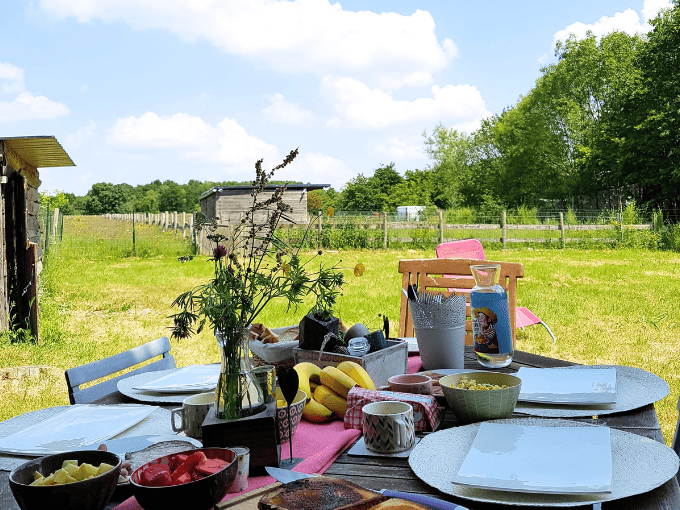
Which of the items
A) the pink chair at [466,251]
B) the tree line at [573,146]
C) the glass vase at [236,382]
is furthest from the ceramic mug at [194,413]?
the tree line at [573,146]

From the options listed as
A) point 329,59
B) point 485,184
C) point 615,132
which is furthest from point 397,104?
point 615,132

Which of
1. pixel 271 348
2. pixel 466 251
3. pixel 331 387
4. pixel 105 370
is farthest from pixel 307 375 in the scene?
pixel 466 251

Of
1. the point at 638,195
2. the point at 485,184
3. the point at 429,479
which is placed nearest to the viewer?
the point at 429,479

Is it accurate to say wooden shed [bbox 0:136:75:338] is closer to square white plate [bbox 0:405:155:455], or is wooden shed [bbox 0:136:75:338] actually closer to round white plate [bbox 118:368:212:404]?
round white plate [bbox 118:368:212:404]

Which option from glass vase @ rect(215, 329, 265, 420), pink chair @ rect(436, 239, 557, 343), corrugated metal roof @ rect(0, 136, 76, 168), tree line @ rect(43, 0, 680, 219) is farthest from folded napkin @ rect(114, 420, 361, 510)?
tree line @ rect(43, 0, 680, 219)

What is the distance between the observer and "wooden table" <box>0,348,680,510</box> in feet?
2.77

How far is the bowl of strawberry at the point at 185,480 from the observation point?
786mm

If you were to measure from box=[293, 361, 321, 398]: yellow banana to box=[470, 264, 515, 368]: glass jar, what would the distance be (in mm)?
531

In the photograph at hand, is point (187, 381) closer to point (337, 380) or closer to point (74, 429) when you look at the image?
point (74, 429)

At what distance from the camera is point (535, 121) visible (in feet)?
96.5

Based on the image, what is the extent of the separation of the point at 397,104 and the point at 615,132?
77.5 metres

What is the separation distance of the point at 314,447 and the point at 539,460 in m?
0.43

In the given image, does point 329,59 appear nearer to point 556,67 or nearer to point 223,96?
point 556,67

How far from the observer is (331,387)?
4.30 ft
